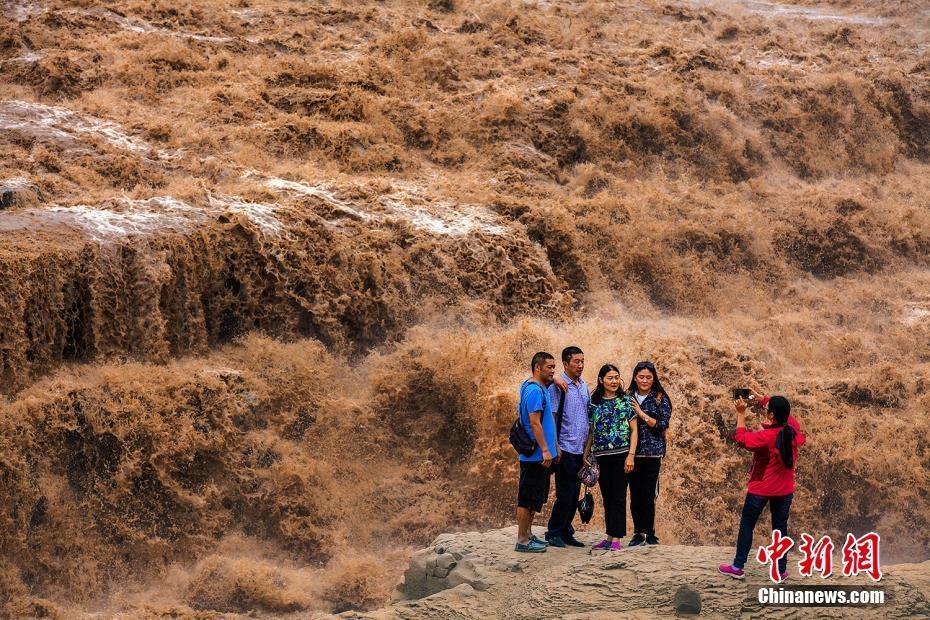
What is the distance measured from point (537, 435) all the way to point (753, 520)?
132 cm

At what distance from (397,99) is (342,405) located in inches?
221

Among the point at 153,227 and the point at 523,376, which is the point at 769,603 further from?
the point at 153,227

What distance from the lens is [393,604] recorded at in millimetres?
7039

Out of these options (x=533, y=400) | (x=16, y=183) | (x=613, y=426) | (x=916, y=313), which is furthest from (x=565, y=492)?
(x=916, y=313)

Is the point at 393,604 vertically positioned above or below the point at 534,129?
below

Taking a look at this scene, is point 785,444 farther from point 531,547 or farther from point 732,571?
point 531,547

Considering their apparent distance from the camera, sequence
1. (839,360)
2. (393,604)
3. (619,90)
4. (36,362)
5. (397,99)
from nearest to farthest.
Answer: (393,604) < (36,362) < (839,360) < (397,99) < (619,90)

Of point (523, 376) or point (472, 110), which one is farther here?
point (472, 110)

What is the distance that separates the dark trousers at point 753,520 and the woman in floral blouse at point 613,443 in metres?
0.76

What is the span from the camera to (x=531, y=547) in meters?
6.68

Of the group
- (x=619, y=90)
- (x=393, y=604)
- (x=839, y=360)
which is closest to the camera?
(x=393, y=604)

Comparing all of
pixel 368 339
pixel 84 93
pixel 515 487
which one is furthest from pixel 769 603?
pixel 84 93

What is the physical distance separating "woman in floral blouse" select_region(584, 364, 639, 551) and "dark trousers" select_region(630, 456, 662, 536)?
9 centimetres

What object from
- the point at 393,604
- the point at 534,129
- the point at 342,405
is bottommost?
the point at 393,604
